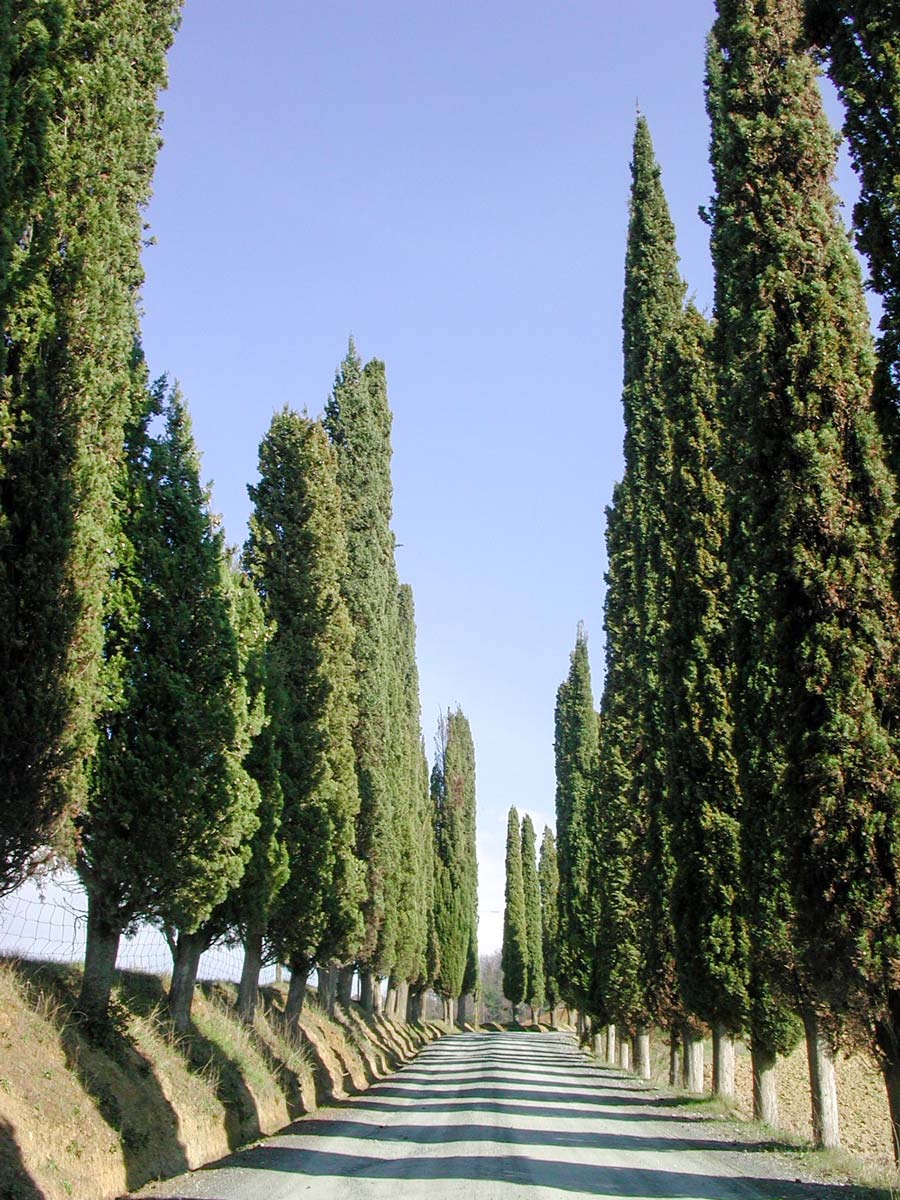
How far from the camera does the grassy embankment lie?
8297 millimetres

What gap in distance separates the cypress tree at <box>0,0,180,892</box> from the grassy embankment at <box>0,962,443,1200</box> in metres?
1.79

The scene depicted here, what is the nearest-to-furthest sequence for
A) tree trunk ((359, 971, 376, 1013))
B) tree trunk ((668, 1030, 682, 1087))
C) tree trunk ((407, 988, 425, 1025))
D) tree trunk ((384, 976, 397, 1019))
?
1. tree trunk ((668, 1030, 682, 1087))
2. tree trunk ((359, 971, 376, 1013))
3. tree trunk ((384, 976, 397, 1019))
4. tree trunk ((407, 988, 425, 1025))

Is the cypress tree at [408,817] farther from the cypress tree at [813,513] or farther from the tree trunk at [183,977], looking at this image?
the cypress tree at [813,513]

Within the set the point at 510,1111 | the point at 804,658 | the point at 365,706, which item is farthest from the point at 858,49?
the point at 365,706

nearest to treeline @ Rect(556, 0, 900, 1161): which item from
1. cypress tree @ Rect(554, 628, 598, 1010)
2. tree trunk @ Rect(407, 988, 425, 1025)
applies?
cypress tree @ Rect(554, 628, 598, 1010)

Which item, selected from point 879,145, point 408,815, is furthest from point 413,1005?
point 879,145

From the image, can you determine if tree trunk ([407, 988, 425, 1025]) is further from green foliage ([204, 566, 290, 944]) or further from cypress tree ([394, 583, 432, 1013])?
green foliage ([204, 566, 290, 944])

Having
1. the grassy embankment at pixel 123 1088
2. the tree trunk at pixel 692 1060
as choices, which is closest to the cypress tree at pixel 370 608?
the tree trunk at pixel 692 1060

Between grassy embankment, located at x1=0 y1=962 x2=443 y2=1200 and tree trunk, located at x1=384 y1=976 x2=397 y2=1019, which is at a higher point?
grassy embankment, located at x1=0 y1=962 x2=443 y2=1200

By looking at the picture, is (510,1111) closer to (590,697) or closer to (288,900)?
(288,900)

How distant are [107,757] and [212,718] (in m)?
1.28

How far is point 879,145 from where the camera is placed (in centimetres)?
790

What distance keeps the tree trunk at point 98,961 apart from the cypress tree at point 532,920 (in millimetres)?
74501

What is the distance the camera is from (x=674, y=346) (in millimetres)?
21625
